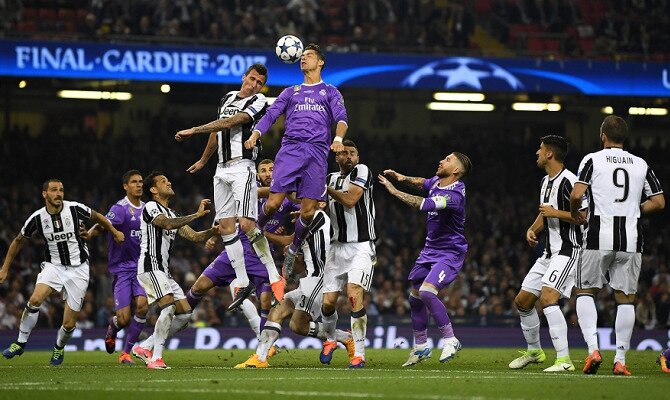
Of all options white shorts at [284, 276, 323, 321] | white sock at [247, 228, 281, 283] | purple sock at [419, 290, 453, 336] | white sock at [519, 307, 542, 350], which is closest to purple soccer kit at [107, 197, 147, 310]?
white shorts at [284, 276, 323, 321]

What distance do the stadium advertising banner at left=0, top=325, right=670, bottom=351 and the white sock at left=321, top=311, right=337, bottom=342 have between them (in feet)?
23.8

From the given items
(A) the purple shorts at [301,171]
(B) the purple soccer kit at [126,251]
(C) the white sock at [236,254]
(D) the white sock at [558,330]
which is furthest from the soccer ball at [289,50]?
(D) the white sock at [558,330]

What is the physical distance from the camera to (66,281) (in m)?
15.1

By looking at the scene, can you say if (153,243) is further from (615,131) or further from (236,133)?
(615,131)

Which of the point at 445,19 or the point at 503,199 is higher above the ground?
the point at 445,19

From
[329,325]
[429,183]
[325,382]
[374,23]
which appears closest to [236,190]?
[329,325]

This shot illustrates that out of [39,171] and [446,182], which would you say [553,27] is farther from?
[446,182]

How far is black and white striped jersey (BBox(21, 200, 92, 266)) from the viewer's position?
49.3 ft

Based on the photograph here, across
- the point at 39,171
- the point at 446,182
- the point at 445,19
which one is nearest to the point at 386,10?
the point at 445,19

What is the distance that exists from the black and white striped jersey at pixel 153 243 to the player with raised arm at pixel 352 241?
2.07 m

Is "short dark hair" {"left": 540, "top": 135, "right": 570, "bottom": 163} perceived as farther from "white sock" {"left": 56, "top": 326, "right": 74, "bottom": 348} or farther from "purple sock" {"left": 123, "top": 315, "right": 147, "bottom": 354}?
"white sock" {"left": 56, "top": 326, "right": 74, "bottom": 348}

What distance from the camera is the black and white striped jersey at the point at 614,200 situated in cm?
1125

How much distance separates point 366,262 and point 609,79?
49.5 ft

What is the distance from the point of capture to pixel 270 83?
25.2m
